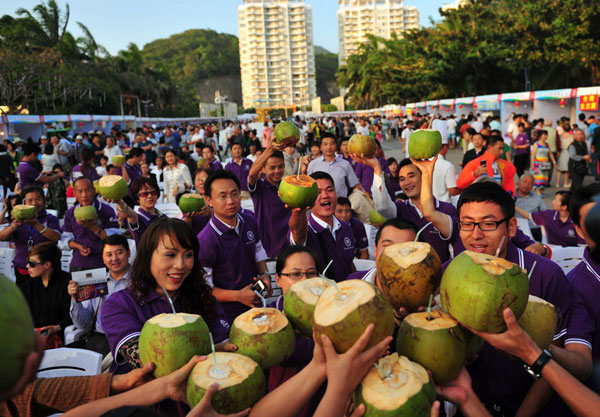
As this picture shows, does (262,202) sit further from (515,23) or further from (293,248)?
(515,23)

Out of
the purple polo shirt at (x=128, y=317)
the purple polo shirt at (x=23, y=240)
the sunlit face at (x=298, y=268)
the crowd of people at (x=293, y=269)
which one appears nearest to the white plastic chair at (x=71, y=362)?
the crowd of people at (x=293, y=269)

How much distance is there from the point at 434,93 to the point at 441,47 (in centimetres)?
1066

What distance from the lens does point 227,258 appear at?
3.71m

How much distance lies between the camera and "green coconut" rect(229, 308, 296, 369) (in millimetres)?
1802

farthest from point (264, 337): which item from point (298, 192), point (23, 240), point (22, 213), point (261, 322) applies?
point (23, 240)

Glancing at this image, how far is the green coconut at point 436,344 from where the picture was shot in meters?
1.62

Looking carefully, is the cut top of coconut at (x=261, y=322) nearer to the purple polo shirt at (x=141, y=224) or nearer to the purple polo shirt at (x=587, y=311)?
the purple polo shirt at (x=587, y=311)

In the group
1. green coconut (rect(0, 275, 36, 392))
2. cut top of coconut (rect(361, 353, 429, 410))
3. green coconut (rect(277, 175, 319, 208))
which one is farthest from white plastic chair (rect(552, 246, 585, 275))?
green coconut (rect(0, 275, 36, 392))

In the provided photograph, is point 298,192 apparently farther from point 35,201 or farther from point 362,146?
point 35,201

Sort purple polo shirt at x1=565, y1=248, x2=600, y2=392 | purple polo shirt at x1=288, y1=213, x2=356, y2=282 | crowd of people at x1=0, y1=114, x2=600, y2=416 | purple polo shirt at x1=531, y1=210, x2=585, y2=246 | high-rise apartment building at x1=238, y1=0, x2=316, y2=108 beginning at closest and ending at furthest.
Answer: crowd of people at x1=0, y1=114, x2=600, y2=416 → purple polo shirt at x1=565, y1=248, x2=600, y2=392 → purple polo shirt at x1=288, y1=213, x2=356, y2=282 → purple polo shirt at x1=531, y1=210, x2=585, y2=246 → high-rise apartment building at x1=238, y1=0, x2=316, y2=108

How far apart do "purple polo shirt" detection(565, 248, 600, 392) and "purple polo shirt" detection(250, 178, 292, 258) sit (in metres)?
3.03

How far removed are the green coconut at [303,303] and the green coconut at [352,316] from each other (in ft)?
0.76

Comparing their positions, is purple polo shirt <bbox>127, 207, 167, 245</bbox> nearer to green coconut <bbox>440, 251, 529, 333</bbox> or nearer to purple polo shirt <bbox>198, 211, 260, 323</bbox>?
purple polo shirt <bbox>198, 211, 260, 323</bbox>

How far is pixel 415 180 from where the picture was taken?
4.55 m
